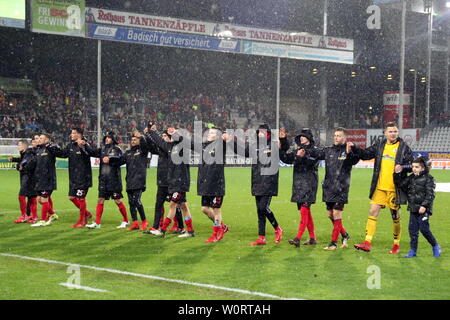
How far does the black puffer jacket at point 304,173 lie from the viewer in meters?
12.2

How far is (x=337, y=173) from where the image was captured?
1198 cm

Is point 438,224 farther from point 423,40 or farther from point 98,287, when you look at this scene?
point 423,40

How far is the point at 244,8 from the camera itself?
5184cm

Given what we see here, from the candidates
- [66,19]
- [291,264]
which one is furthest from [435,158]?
[291,264]

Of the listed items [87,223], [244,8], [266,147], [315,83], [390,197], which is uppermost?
[244,8]

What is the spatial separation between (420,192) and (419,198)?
3.9 inches

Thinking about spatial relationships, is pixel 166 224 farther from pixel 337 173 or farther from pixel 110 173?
pixel 337 173

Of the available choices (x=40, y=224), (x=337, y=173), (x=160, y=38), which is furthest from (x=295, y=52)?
(x=337, y=173)

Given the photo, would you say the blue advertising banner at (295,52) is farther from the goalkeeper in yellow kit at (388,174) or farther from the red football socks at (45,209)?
the goalkeeper in yellow kit at (388,174)

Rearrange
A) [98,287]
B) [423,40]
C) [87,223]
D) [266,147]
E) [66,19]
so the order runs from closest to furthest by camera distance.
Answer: [98,287]
[266,147]
[87,223]
[66,19]
[423,40]

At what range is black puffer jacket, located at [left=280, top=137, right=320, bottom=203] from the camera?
12.2 meters

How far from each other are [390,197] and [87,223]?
7.20m

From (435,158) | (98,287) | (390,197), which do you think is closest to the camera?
(98,287)

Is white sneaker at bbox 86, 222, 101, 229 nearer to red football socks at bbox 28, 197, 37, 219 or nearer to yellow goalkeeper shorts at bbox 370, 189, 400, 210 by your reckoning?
red football socks at bbox 28, 197, 37, 219
